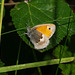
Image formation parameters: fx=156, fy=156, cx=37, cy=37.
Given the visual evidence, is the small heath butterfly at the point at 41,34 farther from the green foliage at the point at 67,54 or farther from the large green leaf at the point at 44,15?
the green foliage at the point at 67,54

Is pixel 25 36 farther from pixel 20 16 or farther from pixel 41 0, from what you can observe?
pixel 41 0

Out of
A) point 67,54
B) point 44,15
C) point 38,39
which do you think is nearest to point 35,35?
point 38,39

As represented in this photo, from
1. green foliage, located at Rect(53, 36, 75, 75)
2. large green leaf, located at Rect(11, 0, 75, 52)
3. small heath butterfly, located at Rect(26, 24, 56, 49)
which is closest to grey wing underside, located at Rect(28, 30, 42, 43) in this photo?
small heath butterfly, located at Rect(26, 24, 56, 49)

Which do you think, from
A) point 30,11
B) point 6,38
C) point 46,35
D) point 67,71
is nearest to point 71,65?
point 67,71

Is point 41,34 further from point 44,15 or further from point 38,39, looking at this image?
point 44,15

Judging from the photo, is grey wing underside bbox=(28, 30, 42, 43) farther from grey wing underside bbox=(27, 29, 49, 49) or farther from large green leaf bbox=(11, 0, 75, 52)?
large green leaf bbox=(11, 0, 75, 52)

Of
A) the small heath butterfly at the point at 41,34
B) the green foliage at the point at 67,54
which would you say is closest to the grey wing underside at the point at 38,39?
the small heath butterfly at the point at 41,34
